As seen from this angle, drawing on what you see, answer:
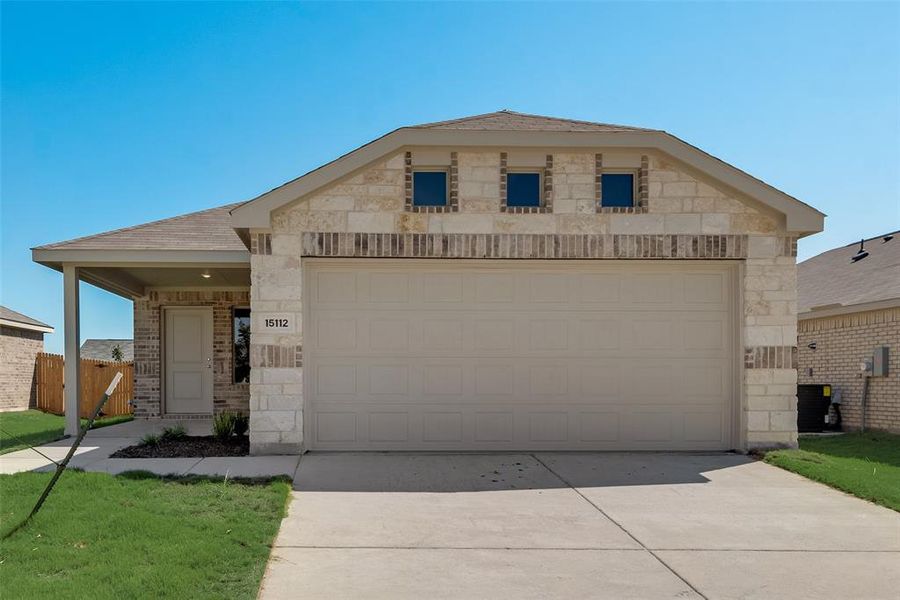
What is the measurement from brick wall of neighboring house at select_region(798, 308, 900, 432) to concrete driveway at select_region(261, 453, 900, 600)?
680cm

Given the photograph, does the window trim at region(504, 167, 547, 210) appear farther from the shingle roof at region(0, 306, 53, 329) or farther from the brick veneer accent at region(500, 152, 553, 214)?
the shingle roof at region(0, 306, 53, 329)

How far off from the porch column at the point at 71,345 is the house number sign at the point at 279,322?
12.7 feet

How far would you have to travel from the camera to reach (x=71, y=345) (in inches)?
470

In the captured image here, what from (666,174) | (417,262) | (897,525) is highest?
(666,174)

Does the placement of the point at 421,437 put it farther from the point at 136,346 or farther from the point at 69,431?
the point at 136,346

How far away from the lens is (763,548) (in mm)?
6184

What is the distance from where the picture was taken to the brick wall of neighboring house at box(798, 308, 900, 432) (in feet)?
48.2

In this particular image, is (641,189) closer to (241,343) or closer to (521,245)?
(521,245)

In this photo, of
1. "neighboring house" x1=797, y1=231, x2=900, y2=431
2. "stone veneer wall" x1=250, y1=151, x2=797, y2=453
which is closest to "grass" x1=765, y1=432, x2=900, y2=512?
"stone veneer wall" x1=250, y1=151, x2=797, y2=453

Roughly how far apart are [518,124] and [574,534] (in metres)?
6.56

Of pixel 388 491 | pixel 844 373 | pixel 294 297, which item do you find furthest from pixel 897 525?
pixel 844 373

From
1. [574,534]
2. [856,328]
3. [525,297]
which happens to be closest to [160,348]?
[525,297]

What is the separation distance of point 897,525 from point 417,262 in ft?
21.1

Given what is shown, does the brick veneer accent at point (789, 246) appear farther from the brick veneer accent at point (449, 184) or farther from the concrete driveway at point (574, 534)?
the brick veneer accent at point (449, 184)
